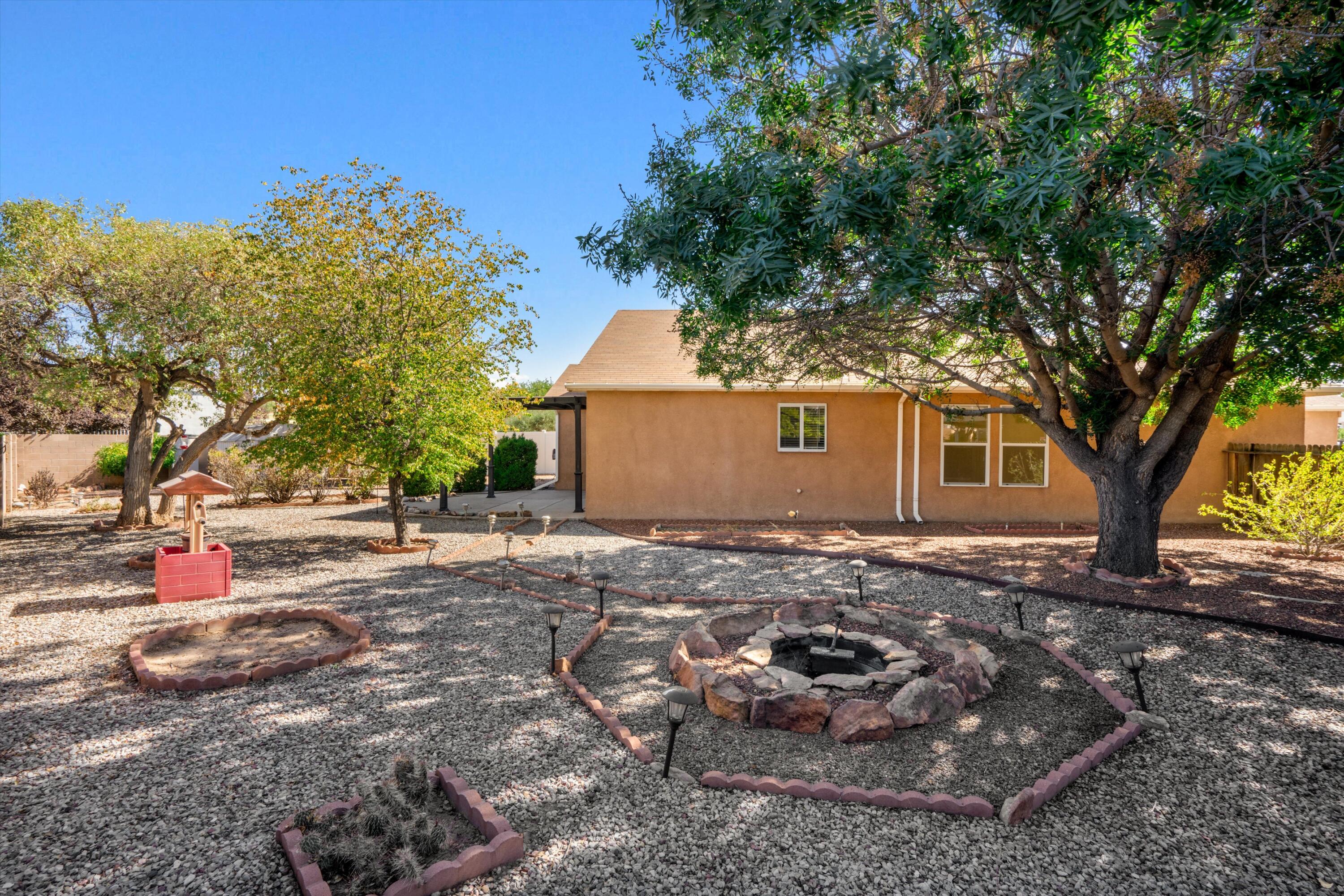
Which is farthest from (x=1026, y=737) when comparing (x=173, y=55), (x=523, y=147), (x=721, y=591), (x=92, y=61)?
(x=92, y=61)

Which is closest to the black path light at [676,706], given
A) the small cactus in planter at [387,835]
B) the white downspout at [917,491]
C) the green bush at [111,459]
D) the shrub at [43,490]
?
the small cactus in planter at [387,835]

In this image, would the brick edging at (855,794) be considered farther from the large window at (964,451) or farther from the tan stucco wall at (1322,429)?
the tan stucco wall at (1322,429)

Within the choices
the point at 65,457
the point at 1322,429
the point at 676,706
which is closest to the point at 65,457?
the point at 65,457

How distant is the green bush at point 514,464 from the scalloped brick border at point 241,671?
490 inches

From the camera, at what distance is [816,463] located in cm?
1270

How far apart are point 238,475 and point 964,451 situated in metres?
17.3

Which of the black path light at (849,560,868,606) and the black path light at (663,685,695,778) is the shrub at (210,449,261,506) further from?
the black path light at (663,685,695,778)

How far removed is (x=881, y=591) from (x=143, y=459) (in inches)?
531

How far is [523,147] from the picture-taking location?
13.3 meters

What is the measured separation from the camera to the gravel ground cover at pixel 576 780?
8.66 ft

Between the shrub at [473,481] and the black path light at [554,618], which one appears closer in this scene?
the black path light at [554,618]

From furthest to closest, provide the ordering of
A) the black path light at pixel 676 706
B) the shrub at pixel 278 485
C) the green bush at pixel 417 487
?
the shrub at pixel 278 485 → the green bush at pixel 417 487 → the black path light at pixel 676 706

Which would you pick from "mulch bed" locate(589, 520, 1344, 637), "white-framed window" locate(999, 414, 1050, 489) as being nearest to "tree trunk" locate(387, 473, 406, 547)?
"mulch bed" locate(589, 520, 1344, 637)

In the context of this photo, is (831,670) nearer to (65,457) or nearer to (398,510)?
(398,510)
